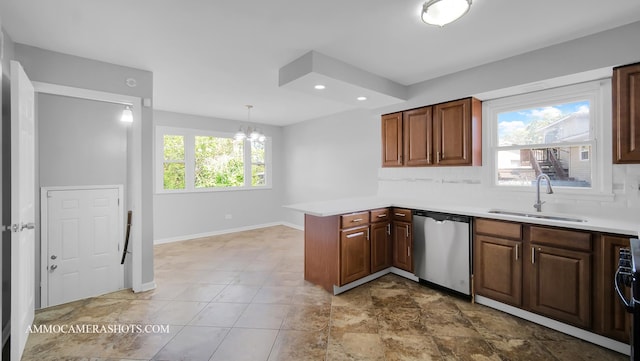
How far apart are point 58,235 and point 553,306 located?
474 cm

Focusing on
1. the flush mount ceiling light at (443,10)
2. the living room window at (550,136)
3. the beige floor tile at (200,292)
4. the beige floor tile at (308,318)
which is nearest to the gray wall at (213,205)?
the beige floor tile at (200,292)

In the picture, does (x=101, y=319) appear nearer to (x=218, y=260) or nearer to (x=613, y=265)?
(x=218, y=260)

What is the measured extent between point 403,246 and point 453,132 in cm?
149

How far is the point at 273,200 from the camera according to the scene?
6863 mm

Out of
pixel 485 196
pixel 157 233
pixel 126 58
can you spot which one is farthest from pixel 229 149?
pixel 485 196

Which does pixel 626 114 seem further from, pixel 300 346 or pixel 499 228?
pixel 300 346

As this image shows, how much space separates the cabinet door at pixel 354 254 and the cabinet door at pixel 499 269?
112 cm

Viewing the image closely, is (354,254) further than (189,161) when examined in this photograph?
No

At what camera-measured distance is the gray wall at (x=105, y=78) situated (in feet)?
8.55

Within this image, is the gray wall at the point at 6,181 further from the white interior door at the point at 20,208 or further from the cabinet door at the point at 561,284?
the cabinet door at the point at 561,284

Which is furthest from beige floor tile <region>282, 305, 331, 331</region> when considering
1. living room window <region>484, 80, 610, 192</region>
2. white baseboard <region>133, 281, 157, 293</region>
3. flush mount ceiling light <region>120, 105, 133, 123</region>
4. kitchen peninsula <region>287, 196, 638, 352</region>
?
flush mount ceiling light <region>120, 105, 133, 123</region>

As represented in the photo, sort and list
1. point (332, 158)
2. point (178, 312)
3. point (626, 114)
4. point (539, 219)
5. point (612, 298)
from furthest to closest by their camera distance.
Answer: point (332, 158) → point (178, 312) → point (539, 219) → point (626, 114) → point (612, 298)

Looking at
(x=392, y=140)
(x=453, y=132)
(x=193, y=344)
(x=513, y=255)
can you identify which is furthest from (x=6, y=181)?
(x=513, y=255)

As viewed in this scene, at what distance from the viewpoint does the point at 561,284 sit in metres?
2.30
